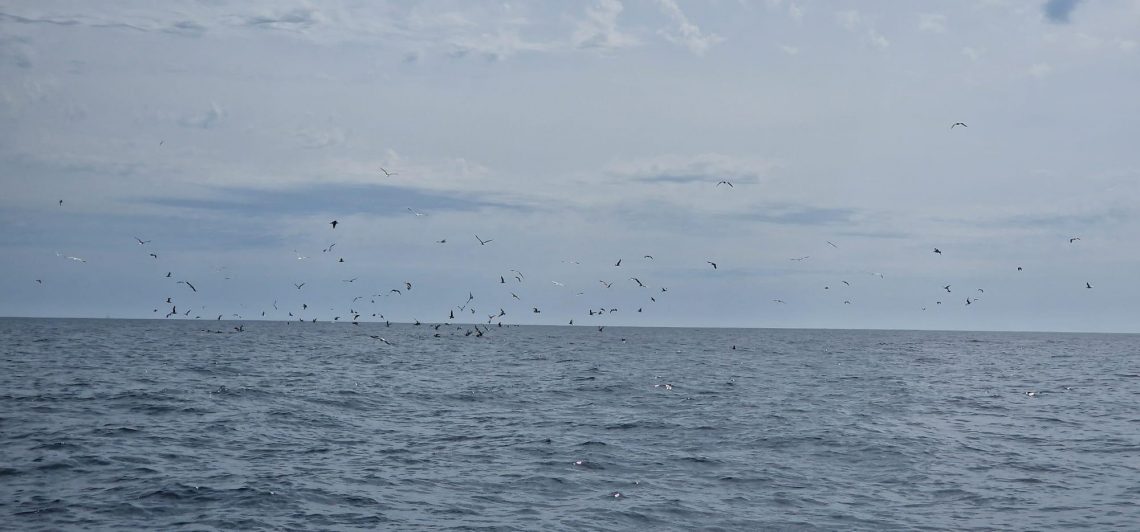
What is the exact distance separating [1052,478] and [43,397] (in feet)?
130

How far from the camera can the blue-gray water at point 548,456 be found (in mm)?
20969

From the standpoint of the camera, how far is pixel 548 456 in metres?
27.8

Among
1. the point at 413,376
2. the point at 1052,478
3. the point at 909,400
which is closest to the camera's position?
the point at 1052,478

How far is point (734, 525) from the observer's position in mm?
20344

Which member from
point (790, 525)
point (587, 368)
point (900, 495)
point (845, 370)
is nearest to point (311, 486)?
point (790, 525)

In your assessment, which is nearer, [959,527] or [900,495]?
[959,527]

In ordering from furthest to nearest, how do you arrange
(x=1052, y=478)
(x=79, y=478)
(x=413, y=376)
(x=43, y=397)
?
(x=413, y=376)
(x=43, y=397)
(x=1052, y=478)
(x=79, y=478)

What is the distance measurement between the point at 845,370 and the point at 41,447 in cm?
6154

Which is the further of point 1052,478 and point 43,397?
point 43,397

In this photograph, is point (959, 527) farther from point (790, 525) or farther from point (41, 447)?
point (41, 447)

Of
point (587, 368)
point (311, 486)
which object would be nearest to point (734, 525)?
point (311, 486)

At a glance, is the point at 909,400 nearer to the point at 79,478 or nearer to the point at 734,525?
the point at 734,525

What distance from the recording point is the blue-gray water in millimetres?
20969

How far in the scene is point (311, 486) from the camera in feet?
76.6
